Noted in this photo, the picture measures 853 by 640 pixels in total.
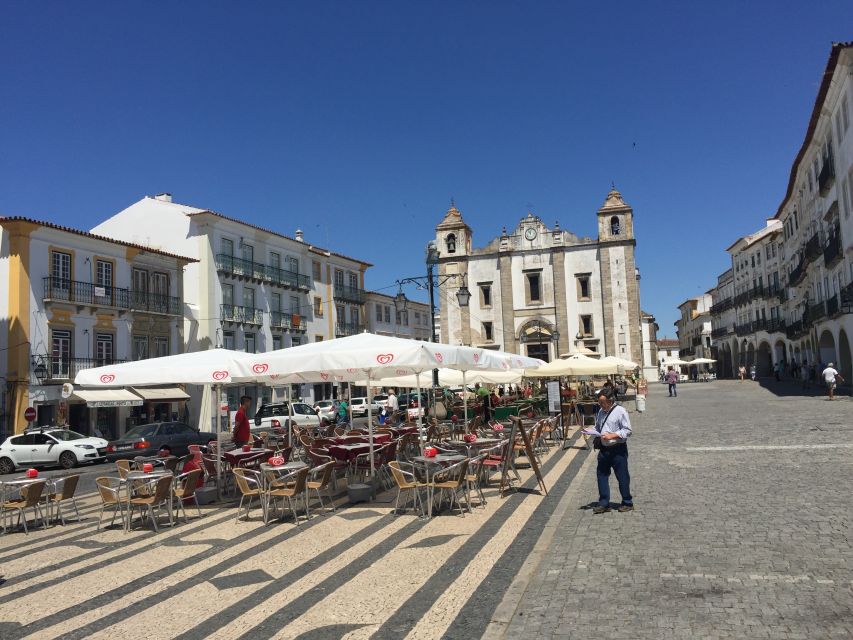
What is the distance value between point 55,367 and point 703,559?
2610 cm

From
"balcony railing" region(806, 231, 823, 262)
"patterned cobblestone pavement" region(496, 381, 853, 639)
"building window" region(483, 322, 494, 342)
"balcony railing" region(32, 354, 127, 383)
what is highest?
"balcony railing" region(806, 231, 823, 262)

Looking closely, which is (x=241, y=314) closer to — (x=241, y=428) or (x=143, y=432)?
(x=143, y=432)

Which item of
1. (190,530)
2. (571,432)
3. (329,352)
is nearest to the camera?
(190,530)

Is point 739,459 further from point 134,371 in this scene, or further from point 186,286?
point 186,286

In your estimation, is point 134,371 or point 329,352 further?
point 134,371

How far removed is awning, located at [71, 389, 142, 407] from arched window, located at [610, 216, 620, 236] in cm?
3589

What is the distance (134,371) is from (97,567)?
159 inches

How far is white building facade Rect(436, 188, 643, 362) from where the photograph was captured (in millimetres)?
49938

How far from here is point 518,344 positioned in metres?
51.7

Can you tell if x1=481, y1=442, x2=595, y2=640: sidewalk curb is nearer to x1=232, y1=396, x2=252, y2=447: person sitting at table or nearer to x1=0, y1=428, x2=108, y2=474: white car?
x1=232, y1=396, x2=252, y2=447: person sitting at table

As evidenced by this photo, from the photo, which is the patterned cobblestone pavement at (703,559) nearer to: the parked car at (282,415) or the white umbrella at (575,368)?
the white umbrella at (575,368)

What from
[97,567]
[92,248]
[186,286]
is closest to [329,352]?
[97,567]

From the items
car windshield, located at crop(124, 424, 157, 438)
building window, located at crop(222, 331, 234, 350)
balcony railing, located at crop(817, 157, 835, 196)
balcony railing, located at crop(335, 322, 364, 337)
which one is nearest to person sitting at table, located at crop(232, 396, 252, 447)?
car windshield, located at crop(124, 424, 157, 438)

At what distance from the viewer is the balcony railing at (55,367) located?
25.5 m
